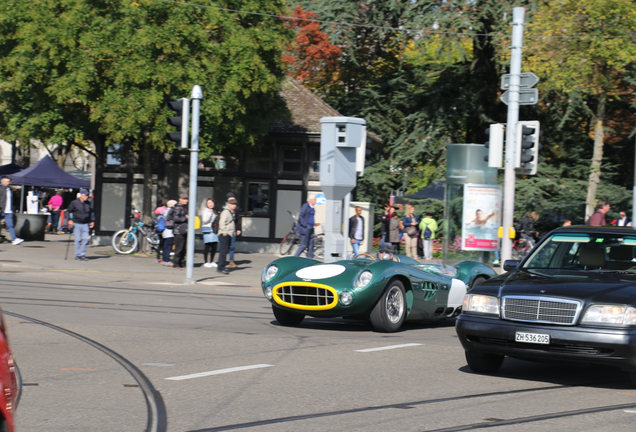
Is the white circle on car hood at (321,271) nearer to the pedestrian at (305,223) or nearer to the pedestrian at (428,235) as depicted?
the pedestrian at (305,223)

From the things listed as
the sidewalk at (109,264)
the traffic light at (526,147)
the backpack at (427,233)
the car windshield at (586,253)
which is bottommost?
the sidewalk at (109,264)

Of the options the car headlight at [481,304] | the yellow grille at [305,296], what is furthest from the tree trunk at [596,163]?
the car headlight at [481,304]

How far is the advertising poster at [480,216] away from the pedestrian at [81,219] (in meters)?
9.14

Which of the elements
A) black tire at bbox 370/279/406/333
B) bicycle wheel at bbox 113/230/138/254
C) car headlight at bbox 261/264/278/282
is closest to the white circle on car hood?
car headlight at bbox 261/264/278/282

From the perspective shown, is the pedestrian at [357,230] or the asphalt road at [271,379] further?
the pedestrian at [357,230]

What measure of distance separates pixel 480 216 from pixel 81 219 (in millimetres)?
9717

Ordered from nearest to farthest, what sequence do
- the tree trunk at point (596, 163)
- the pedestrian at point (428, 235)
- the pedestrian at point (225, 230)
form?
the pedestrian at point (225, 230) < the pedestrian at point (428, 235) < the tree trunk at point (596, 163)

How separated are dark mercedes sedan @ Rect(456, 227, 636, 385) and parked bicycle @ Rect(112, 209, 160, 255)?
52.3ft

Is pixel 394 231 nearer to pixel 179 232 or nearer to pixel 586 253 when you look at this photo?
pixel 179 232

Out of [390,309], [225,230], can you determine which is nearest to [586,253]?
[390,309]

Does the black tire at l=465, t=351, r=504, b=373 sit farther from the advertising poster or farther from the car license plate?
the advertising poster

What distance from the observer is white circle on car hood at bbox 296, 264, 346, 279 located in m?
9.66

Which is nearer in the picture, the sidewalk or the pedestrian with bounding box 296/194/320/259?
the sidewalk

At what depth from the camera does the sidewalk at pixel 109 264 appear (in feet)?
57.0
